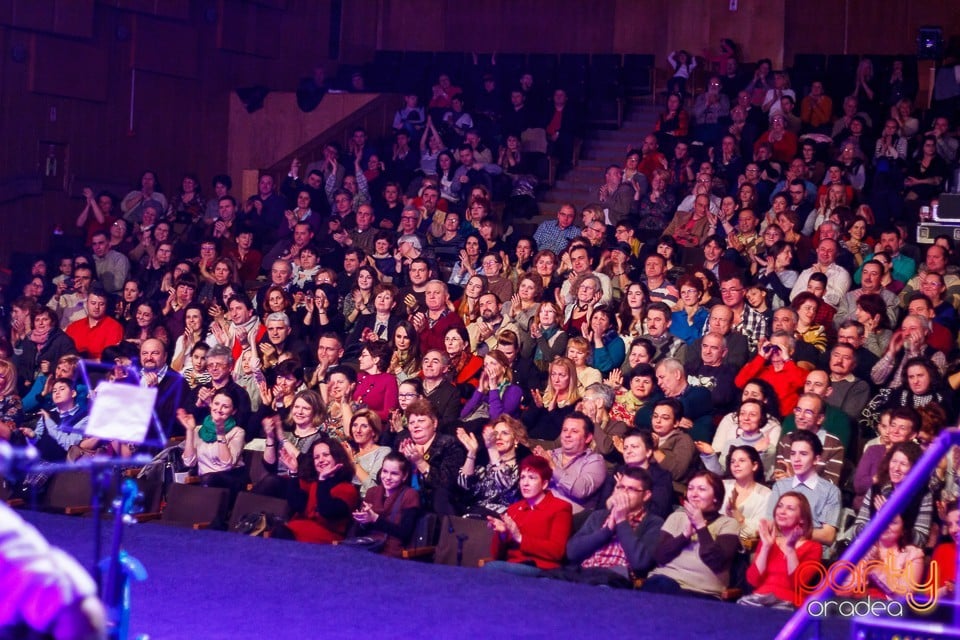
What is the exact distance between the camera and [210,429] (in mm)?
7207

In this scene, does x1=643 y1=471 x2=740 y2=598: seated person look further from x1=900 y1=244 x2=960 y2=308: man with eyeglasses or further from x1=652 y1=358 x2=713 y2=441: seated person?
x1=900 y1=244 x2=960 y2=308: man with eyeglasses

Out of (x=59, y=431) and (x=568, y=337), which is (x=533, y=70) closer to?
(x=568, y=337)

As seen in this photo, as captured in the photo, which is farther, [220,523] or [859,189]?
[859,189]

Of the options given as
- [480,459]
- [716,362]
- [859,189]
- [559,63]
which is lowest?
[480,459]

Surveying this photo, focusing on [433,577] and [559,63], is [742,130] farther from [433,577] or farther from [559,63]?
[433,577]

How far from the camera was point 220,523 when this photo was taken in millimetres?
6711

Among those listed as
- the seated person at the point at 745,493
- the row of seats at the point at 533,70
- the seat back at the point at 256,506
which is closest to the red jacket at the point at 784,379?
the seated person at the point at 745,493

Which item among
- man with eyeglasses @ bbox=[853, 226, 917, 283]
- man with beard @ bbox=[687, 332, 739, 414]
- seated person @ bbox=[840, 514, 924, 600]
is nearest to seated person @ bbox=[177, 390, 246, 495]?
man with beard @ bbox=[687, 332, 739, 414]

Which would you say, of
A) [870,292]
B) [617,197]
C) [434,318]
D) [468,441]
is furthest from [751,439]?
[617,197]

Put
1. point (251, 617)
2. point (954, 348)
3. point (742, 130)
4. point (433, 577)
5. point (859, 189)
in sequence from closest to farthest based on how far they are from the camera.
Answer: point (251, 617)
point (433, 577)
point (954, 348)
point (859, 189)
point (742, 130)

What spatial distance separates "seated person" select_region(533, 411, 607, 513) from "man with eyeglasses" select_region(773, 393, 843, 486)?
83 centimetres

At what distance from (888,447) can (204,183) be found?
900cm

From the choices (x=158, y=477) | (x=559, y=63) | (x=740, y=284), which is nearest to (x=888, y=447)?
(x=740, y=284)

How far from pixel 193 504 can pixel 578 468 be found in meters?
2.08
